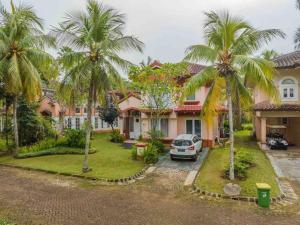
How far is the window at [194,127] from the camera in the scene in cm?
2480

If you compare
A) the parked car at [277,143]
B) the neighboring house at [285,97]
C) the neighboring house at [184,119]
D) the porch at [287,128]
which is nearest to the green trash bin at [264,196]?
the neighboring house at [184,119]

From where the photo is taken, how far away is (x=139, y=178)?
51.2 ft

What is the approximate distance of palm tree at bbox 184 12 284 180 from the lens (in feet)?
43.7

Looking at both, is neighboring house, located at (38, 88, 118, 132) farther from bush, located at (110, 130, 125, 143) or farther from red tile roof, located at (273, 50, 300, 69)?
red tile roof, located at (273, 50, 300, 69)

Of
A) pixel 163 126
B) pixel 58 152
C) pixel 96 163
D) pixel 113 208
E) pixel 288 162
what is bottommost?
pixel 113 208

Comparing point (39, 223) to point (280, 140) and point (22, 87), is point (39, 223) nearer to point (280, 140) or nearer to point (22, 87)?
point (22, 87)

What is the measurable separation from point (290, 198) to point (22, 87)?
1841 cm

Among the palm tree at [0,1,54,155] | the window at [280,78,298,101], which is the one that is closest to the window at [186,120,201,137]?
the window at [280,78,298,101]

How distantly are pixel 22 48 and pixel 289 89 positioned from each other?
22519 mm

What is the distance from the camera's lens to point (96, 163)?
61.7 feet

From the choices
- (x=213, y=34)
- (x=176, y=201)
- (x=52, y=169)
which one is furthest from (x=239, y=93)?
(x=52, y=169)

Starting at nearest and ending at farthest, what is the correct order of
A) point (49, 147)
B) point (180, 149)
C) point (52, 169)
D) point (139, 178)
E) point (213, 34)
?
point (213, 34), point (139, 178), point (52, 169), point (180, 149), point (49, 147)

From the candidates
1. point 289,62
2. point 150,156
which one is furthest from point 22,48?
point 289,62

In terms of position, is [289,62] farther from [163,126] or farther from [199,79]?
[199,79]
